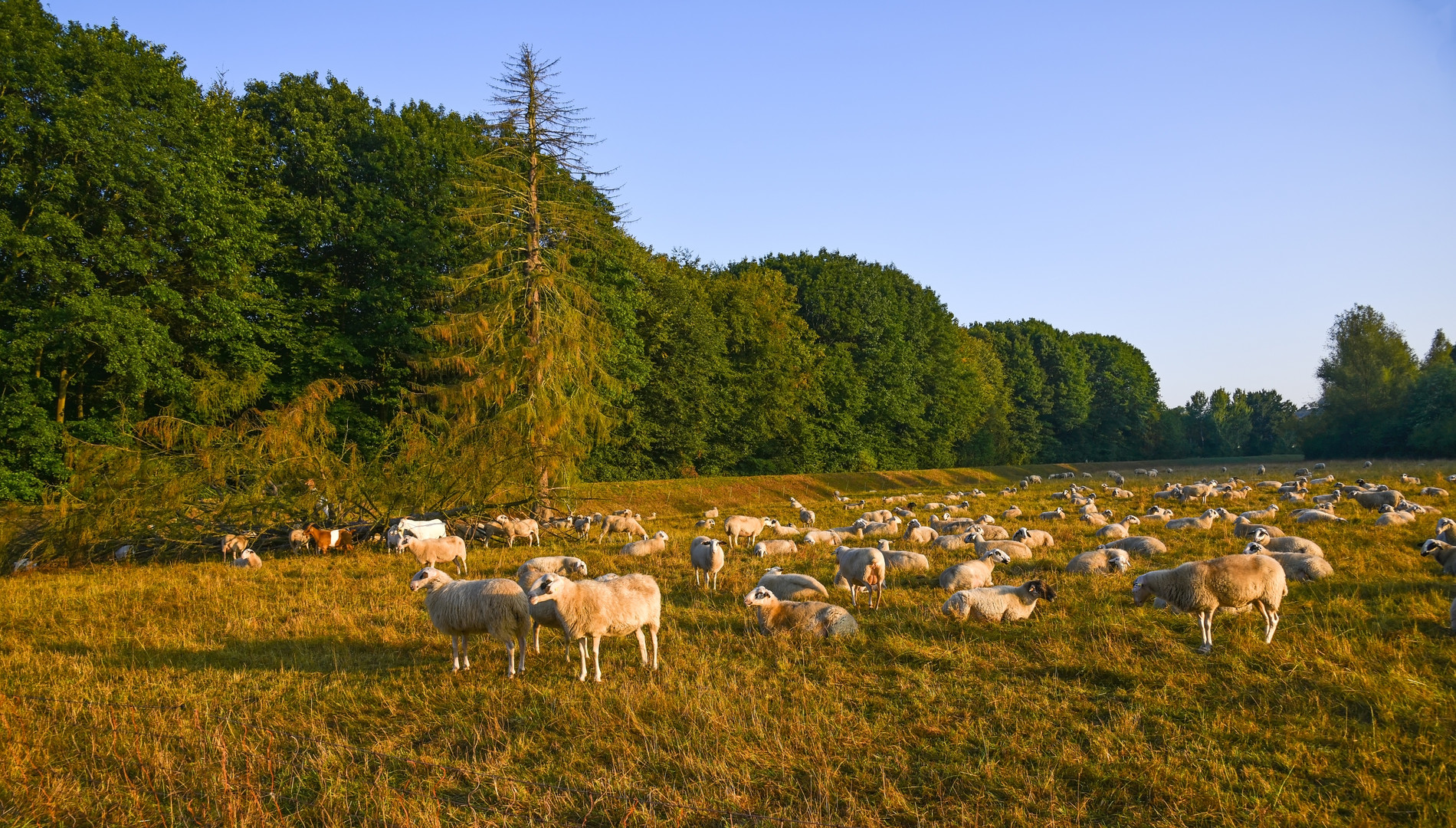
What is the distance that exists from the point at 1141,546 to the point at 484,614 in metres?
12.7

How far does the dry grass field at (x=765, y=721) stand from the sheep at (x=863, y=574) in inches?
17.7

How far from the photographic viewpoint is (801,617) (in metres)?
9.14

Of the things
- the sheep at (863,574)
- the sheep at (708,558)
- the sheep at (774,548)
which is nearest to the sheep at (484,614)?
the sheep at (708,558)

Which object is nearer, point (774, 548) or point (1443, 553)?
point (1443, 553)

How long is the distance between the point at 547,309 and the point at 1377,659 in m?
22.8

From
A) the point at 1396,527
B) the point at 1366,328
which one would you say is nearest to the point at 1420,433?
the point at 1366,328

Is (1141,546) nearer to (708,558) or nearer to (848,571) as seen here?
(848,571)

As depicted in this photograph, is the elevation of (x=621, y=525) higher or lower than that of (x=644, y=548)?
lower

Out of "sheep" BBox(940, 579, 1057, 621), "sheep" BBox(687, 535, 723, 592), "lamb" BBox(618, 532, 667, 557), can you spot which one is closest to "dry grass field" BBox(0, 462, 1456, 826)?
"sheep" BBox(940, 579, 1057, 621)

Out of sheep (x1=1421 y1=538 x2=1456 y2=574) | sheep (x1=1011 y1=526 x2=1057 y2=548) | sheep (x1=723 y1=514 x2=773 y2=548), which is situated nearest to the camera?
sheep (x1=1421 y1=538 x2=1456 y2=574)

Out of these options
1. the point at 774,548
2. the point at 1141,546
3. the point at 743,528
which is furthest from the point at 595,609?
the point at 1141,546

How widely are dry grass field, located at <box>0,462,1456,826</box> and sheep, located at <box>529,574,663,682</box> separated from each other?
1.36 ft

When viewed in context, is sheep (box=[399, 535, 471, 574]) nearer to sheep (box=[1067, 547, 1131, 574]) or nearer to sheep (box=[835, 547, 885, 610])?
sheep (box=[835, 547, 885, 610])

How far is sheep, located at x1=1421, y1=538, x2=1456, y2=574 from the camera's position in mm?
11203
